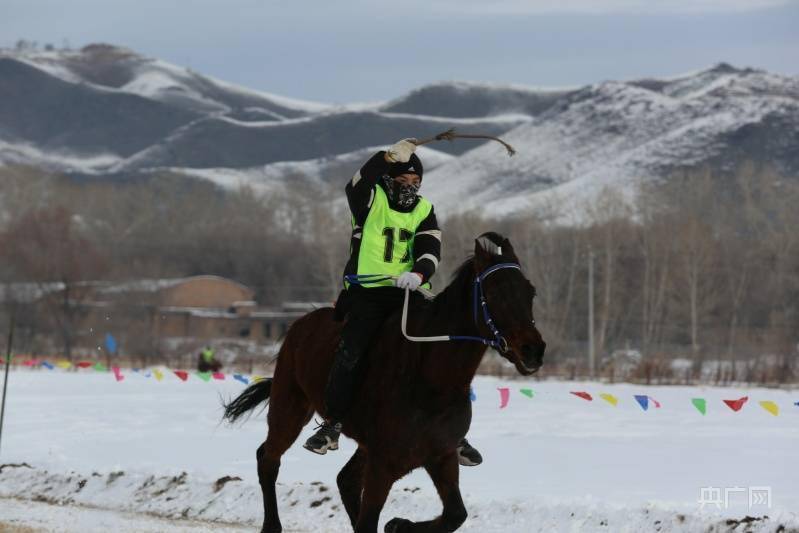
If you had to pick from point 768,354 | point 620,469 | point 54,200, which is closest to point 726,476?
point 620,469

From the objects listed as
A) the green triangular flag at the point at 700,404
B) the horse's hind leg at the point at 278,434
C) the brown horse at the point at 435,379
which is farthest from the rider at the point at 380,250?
the green triangular flag at the point at 700,404

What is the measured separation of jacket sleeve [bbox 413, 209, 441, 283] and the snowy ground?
342cm

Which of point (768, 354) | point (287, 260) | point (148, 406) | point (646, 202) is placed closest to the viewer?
point (148, 406)

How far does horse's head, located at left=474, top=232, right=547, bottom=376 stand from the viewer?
8.59 m

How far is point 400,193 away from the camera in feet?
33.5

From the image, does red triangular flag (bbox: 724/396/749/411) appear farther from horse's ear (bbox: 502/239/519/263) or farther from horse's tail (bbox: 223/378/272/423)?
horse's ear (bbox: 502/239/519/263)

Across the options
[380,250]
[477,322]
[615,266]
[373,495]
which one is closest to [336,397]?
[373,495]

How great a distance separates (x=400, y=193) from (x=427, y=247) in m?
0.48

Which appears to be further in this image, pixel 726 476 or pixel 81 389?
pixel 81 389

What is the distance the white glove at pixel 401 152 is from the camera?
390 inches

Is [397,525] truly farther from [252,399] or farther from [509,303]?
[252,399]

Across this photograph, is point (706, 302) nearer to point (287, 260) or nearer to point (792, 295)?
point (792, 295)

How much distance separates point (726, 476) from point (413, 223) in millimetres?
7122

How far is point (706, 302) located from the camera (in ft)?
252
